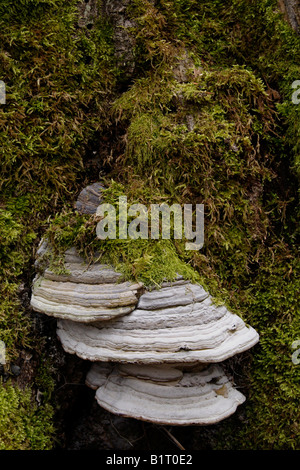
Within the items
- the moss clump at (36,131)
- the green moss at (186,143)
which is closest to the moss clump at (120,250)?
the green moss at (186,143)

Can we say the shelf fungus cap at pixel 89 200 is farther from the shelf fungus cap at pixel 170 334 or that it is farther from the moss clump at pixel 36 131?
the shelf fungus cap at pixel 170 334

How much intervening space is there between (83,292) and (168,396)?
0.89m

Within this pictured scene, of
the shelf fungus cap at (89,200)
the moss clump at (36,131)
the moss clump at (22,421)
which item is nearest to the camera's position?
the moss clump at (22,421)

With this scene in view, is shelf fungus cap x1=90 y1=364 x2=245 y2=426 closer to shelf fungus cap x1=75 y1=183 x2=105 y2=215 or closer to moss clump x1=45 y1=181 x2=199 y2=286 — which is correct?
moss clump x1=45 y1=181 x2=199 y2=286

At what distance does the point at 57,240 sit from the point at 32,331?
0.76 meters

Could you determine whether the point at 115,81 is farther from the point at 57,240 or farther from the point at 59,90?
the point at 57,240

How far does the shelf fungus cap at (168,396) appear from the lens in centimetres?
255

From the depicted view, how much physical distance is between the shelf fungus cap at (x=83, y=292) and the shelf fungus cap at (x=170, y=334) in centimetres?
13

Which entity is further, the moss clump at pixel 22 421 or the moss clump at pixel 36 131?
the moss clump at pixel 36 131

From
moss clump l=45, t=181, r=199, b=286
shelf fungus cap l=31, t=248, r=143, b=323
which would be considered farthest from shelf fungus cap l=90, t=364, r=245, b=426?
moss clump l=45, t=181, r=199, b=286

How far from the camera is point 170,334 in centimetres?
247

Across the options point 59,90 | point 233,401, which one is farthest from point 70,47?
point 233,401

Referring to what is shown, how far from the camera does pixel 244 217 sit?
3227 mm

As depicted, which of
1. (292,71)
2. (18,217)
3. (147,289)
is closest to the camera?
(147,289)
